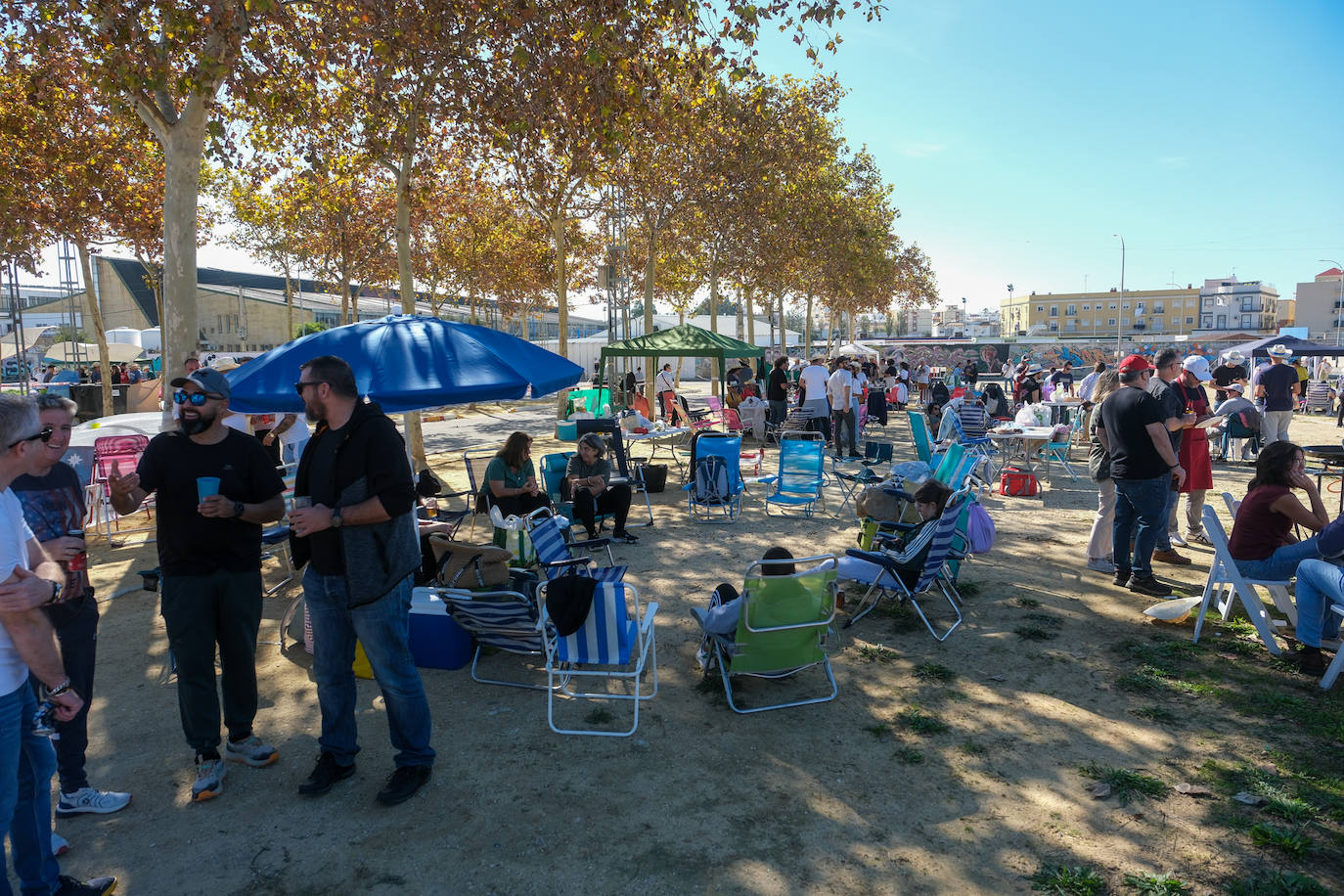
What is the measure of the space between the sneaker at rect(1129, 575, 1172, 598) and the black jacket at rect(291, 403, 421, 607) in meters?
5.44

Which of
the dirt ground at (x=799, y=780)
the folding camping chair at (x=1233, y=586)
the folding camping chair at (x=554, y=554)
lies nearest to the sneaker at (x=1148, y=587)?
the dirt ground at (x=799, y=780)

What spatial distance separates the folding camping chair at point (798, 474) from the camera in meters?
8.68

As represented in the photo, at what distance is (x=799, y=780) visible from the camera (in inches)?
138

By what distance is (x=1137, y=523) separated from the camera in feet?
19.3

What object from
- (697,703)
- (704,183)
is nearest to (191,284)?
(697,703)

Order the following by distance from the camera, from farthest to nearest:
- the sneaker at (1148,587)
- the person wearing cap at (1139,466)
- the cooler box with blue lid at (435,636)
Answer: the sneaker at (1148,587) → the person wearing cap at (1139,466) → the cooler box with blue lid at (435,636)

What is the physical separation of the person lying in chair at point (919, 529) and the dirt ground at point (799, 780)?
1.38 ft

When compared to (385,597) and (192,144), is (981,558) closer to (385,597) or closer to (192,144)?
(385,597)

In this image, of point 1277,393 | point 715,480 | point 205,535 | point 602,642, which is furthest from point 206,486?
point 1277,393

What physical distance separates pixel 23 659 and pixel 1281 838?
426 centimetres

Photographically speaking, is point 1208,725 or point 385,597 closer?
point 385,597

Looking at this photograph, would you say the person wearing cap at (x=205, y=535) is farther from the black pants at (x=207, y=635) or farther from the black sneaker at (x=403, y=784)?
the black sneaker at (x=403, y=784)

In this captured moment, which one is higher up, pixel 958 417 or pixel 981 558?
pixel 958 417

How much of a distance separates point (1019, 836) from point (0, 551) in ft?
11.6
